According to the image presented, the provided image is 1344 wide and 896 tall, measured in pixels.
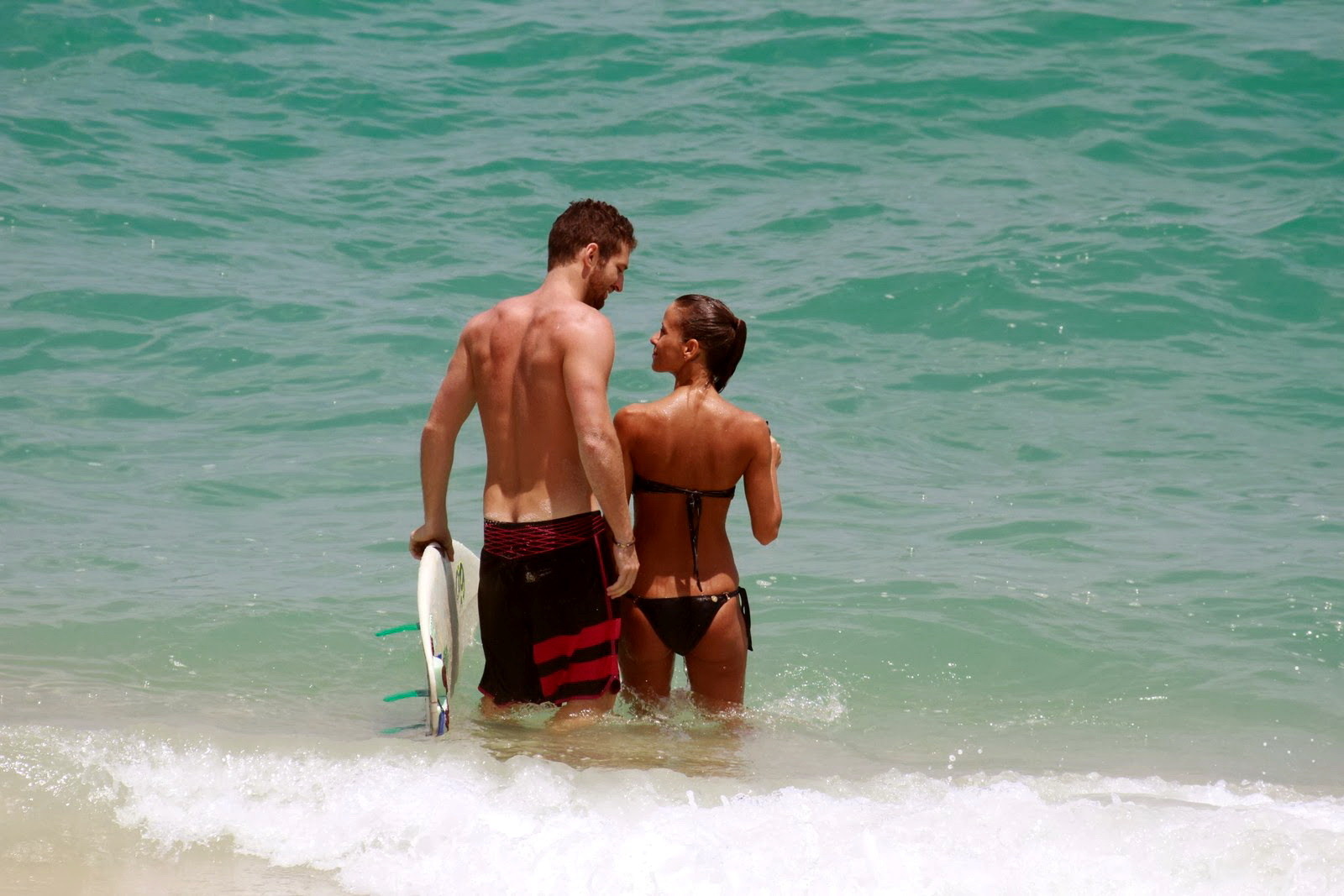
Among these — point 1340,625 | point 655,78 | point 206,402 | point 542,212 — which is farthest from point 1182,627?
point 655,78

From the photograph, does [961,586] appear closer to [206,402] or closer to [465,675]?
[465,675]

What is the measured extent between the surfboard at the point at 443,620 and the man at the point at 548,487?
0.16m

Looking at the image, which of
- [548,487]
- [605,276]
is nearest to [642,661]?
[548,487]

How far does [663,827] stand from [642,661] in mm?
955

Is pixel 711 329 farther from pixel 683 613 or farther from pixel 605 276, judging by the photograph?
pixel 683 613

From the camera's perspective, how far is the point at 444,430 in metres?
4.52

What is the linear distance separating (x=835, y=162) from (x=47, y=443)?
8.36 m

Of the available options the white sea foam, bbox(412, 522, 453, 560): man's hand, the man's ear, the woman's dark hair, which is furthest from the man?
the white sea foam

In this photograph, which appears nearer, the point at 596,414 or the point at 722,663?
the point at 596,414

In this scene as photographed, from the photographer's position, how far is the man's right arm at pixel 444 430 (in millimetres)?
4504

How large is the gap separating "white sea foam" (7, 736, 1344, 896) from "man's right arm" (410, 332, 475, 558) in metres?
0.78

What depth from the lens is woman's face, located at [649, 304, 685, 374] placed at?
445 cm

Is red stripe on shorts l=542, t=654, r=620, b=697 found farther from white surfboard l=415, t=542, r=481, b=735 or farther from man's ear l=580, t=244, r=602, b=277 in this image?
man's ear l=580, t=244, r=602, b=277

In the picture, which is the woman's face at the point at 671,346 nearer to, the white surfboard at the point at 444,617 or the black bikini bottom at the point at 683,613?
the black bikini bottom at the point at 683,613
